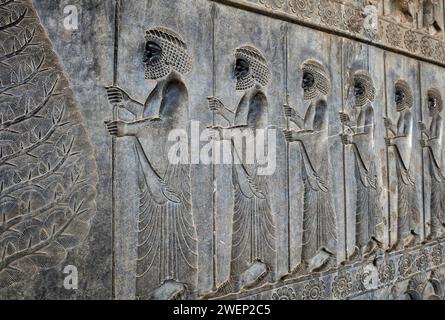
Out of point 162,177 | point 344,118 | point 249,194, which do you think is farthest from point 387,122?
point 162,177

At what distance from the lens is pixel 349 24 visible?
566 cm

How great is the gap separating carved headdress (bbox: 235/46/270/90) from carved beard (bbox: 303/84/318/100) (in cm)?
61

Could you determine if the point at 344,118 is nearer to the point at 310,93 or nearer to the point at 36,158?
the point at 310,93

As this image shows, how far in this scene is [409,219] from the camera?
21.5 feet

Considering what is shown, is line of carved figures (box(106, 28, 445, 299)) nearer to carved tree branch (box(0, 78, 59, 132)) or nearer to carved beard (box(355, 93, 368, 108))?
carved beard (box(355, 93, 368, 108))

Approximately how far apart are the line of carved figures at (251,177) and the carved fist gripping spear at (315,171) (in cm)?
1

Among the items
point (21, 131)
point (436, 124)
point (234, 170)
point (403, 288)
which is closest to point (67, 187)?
point (21, 131)

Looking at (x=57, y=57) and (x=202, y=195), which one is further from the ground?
(x=57, y=57)

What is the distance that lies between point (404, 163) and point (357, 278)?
1.72m

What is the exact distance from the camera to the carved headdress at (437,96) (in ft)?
23.1

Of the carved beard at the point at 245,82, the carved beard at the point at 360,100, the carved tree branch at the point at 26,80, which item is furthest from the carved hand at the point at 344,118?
the carved tree branch at the point at 26,80

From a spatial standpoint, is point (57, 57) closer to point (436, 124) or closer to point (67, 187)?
point (67, 187)
